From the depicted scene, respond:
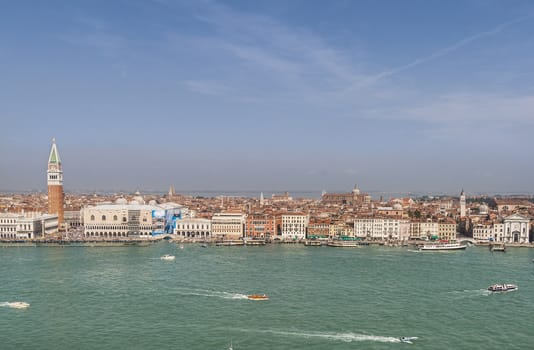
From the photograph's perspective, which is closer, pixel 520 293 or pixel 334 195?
pixel 520 293

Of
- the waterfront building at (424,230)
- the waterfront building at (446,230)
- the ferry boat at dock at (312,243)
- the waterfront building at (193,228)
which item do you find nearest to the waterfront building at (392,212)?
the waterfront building at (424,230)

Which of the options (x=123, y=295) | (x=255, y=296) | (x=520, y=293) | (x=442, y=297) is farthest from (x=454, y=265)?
(x=123, y=295)

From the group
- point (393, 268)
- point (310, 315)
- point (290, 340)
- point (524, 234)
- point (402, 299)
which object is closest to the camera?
point (290, 340)

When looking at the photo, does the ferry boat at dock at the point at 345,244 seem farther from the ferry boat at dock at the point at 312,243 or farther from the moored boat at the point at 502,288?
the moored boat at the point at 502,288

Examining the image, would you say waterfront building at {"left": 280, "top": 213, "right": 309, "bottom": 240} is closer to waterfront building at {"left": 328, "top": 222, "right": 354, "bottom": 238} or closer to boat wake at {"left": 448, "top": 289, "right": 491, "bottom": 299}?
waterfront building at {"left": 328, "top": 222, "right": 354, "bottom": 238}

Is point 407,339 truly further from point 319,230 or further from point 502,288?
point 319,230

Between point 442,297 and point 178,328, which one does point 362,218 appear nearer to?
point 442,297

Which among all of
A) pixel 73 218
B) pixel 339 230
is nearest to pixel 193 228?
pixel 339 230
